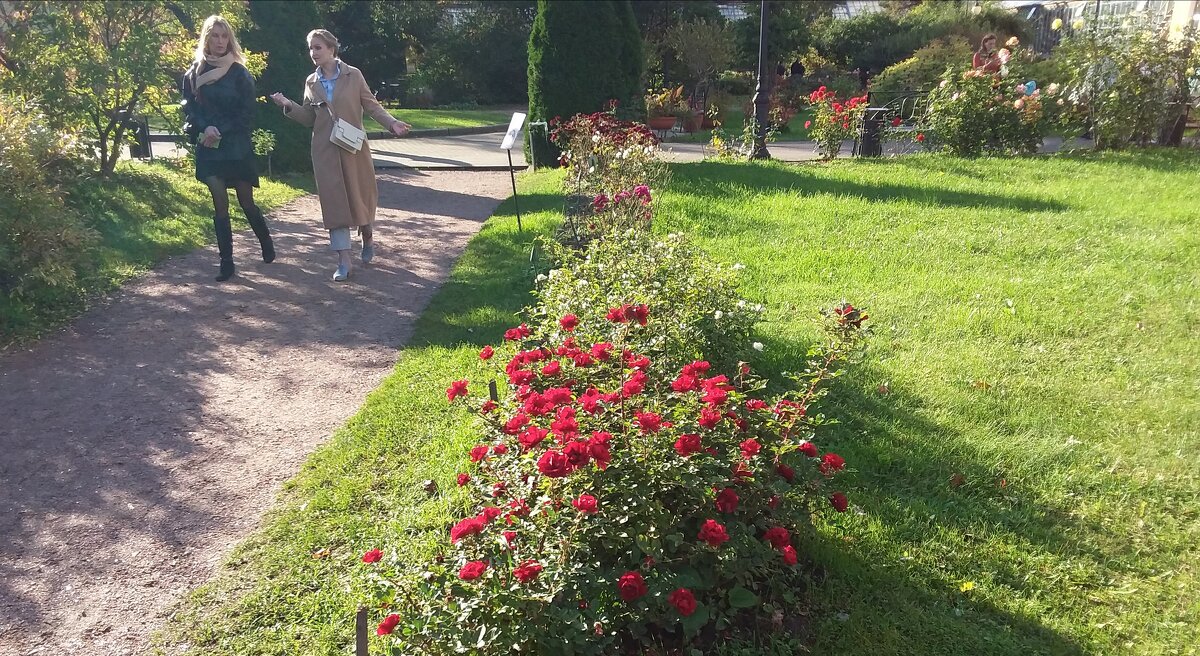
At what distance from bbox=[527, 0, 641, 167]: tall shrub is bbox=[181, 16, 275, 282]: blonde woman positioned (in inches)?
242

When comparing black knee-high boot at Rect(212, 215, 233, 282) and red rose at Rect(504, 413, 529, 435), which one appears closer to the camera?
red rose at Rect(504, 413, 529, 435)

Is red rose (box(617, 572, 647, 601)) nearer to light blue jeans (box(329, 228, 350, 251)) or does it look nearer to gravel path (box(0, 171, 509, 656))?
gravel path (box(0, 171, 509, 656))

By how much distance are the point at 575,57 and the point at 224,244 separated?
6803mm

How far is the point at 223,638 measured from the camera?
8.40 ft

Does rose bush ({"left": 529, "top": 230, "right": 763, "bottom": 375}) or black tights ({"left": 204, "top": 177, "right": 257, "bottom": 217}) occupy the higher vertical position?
black tights ({"left": 204, "top": 177, "right": 257, "bottom": 217})

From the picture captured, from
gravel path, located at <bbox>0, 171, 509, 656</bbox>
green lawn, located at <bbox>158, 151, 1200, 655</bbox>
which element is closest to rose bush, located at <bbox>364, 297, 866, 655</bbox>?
green lawn, located at <bbox>158, 151, 1200, 655</bbox>

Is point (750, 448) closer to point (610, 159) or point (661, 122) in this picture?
point (610, 159)

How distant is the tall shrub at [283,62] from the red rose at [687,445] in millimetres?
11392

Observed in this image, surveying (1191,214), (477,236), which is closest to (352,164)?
(477,236)

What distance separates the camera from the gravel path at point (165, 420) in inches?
112

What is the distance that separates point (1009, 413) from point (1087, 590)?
4.08 ft

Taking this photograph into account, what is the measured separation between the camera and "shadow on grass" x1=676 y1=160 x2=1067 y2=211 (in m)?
7.58

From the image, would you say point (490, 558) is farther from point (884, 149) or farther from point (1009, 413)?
point (884, 149)

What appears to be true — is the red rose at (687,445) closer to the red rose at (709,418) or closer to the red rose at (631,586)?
the red rose at (709,418)
